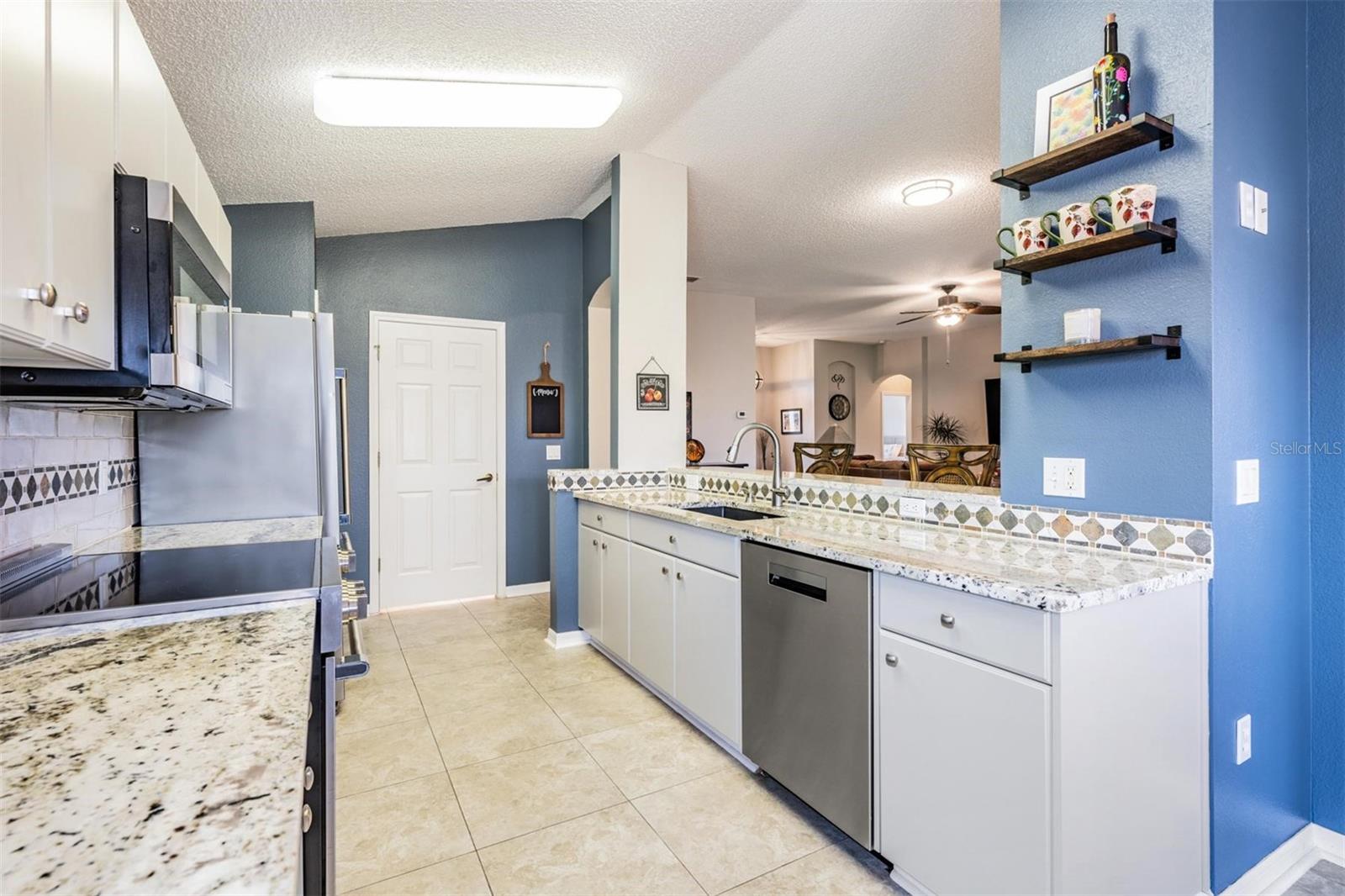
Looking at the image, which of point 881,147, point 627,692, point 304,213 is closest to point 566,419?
point 304,213

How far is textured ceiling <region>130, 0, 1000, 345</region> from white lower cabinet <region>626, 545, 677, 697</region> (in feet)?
6.75

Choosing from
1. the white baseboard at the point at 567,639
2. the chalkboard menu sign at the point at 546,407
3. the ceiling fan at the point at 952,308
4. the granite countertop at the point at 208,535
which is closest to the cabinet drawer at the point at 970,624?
the granite countertop at the point at 208,535

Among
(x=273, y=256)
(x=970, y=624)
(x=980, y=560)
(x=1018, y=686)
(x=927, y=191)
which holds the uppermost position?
(x=927, y=191)

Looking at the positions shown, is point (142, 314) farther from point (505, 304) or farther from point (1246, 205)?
point (505, 304)

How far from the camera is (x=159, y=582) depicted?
1.39 meters

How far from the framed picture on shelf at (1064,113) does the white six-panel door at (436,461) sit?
368 centimetres

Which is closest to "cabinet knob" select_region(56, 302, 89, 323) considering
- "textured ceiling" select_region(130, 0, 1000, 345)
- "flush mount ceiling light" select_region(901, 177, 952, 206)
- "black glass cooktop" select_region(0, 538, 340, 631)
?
"black glass cooktop" select_region(0, 538, 340, 631)

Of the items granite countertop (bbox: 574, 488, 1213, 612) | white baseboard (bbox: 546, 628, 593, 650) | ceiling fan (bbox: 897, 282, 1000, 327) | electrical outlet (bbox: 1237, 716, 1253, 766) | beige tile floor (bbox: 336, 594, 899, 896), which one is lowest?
beige tile floor (bbox: 336, 594, 899, 896)

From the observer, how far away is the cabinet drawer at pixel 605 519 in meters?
3.16

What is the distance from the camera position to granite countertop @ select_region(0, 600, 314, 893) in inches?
18.6

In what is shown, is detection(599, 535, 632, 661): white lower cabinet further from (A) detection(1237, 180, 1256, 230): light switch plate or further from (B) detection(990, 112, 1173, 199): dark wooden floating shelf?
(A) detection(1237, 180, 1256, 230): light switch plate

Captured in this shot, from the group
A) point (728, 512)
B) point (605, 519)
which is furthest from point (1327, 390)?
point (605, 519)

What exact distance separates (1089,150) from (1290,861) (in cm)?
198

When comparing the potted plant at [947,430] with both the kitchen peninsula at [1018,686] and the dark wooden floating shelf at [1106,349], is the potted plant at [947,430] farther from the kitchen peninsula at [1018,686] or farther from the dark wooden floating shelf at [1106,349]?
the dark wooden floating shelf at [1106,349]
